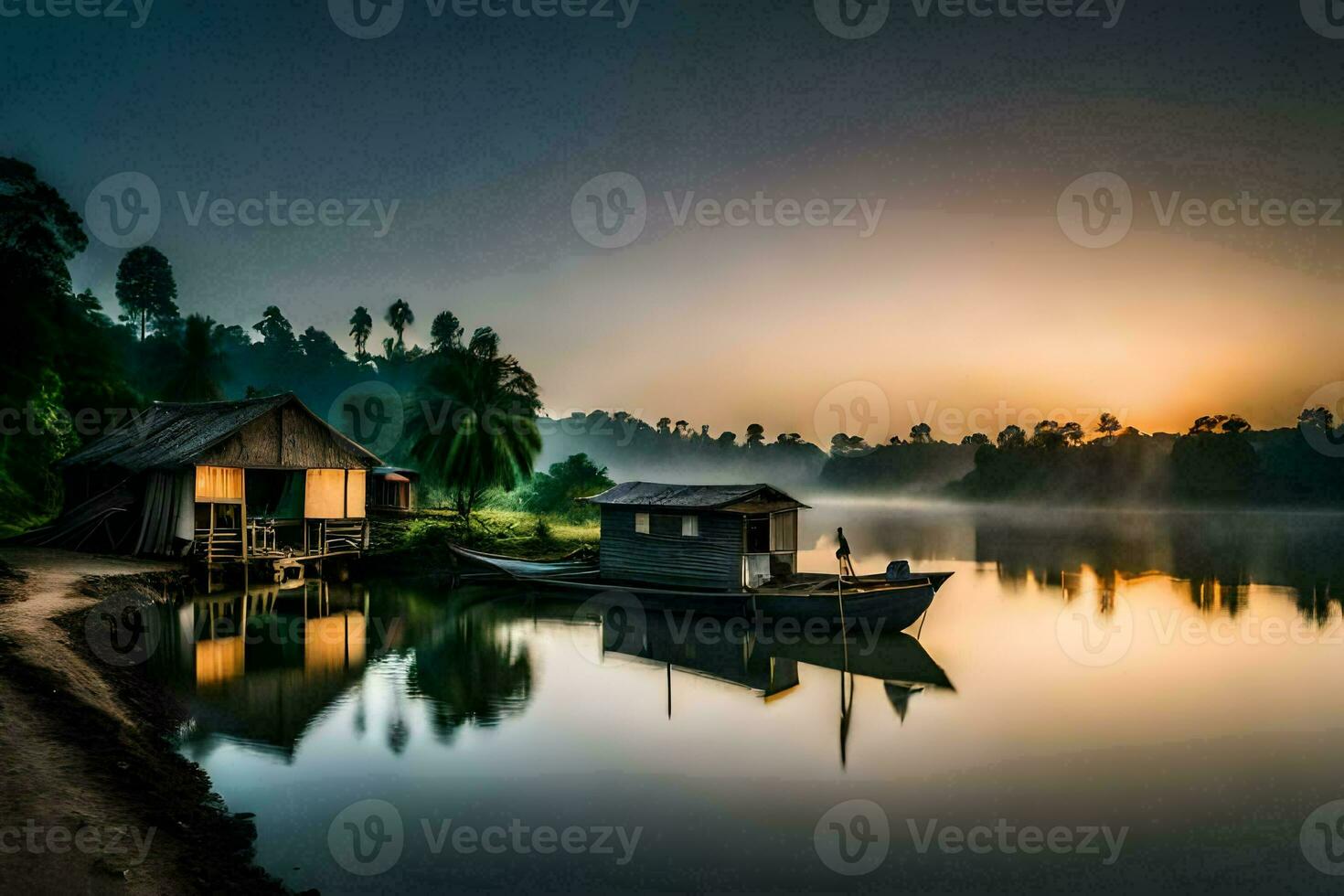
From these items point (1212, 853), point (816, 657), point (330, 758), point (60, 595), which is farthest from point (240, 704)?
point (1212, 853)

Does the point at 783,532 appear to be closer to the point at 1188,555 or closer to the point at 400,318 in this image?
the point at 1188,555

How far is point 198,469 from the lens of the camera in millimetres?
24828

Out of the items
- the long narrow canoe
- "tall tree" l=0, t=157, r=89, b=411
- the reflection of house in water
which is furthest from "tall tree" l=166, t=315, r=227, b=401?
the long narrow canoe

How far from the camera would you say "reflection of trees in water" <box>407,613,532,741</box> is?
1387 centimetres

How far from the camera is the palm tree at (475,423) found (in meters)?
33.8

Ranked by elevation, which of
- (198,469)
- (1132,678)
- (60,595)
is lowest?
(1132,678)

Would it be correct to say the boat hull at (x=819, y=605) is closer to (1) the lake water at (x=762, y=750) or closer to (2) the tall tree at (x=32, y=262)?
(1) the lake water at (x=762, y=750)

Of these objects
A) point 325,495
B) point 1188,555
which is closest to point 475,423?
point 325,495

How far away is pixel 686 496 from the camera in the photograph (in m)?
22.5

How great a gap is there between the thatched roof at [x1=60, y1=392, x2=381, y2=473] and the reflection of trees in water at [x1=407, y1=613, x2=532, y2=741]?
10874mm

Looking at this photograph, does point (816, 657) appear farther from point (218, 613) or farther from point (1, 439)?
point (1, 439)

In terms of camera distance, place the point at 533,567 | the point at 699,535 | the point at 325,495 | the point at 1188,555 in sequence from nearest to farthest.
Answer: the point at 699,535 < the point at 533,567 < the point at 325,495 < the point at 1188,555

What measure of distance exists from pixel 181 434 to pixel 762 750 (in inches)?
996

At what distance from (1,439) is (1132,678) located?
40513mm
